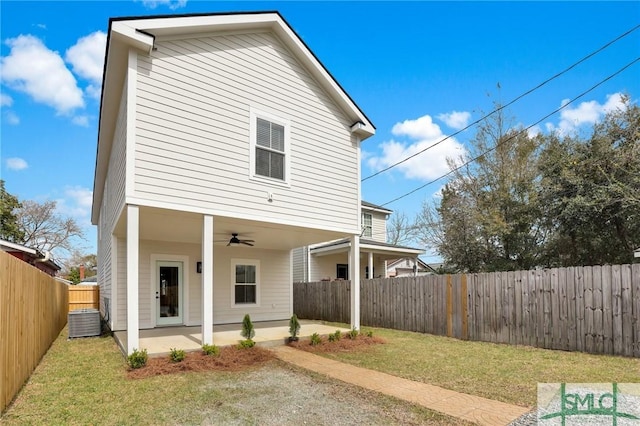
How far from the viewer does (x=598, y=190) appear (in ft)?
53.0

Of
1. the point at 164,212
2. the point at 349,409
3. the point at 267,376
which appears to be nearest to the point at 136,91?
the point at 164,212

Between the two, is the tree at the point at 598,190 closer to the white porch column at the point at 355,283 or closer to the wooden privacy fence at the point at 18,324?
the white porch column at the point at 355,283

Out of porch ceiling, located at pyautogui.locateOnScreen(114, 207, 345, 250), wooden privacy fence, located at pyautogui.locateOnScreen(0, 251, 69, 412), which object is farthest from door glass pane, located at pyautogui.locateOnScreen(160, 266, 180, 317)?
wooden privacy fence, located at pyautogui.locateOnScreen(0, 251, 69, 412)

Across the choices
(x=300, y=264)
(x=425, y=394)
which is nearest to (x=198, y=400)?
(x=425, y=394)

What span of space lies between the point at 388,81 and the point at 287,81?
288 inches

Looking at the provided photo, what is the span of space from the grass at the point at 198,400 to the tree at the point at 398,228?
1058 inches

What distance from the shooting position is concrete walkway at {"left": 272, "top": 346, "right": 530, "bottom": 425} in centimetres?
429

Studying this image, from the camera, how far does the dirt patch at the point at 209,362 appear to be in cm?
625

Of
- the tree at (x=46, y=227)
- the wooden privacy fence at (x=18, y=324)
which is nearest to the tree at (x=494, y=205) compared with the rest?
the wooden privacy fence at (x=18, y=324)

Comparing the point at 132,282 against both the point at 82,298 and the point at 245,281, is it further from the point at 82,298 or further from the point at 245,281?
the point at 82,298

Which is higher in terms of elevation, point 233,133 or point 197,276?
point 233,133

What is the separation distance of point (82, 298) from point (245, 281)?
22.3 ft

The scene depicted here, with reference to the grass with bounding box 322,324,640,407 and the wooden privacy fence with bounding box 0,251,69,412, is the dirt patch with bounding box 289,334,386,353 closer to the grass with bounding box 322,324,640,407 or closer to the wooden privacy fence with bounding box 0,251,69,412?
the grass with bounding box 322,324,640,407

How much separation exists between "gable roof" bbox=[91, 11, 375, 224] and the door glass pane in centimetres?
396
